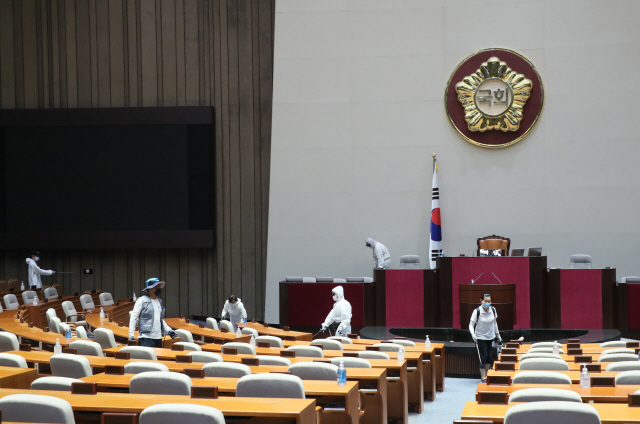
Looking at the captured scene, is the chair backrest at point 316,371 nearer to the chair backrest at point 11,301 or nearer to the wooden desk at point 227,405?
the wooden desk at point 227,405

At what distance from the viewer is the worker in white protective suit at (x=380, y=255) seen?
14594 millimetres

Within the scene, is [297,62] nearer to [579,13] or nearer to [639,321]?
[579,13]

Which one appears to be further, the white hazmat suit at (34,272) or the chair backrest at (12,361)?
the white hazmat suit at (34,272)

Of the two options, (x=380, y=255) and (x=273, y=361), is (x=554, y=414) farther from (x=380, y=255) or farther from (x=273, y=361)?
(x=380, y=255)

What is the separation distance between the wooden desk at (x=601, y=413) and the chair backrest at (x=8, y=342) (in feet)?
16.3

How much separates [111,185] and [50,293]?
141 inches

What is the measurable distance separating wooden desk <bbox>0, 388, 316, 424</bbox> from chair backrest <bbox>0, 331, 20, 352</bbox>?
9.87ft

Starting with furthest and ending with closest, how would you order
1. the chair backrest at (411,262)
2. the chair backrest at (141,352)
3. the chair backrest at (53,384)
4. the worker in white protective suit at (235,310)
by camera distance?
the chair backrest at (411,262) < the worker in white protective suit at (235,310) < the chair backrest at (141,352) < the chair backrest at (53,384)

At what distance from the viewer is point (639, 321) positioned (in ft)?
42.3

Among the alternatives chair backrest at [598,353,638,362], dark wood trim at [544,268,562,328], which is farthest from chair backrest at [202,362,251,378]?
dark wood trim at [544,268,562,328]

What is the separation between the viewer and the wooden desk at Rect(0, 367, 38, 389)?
4785 mm

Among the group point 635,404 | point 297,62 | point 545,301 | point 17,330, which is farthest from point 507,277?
point 635,404

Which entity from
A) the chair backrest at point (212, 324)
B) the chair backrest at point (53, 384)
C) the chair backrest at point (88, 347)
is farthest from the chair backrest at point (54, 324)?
the chair backrest at point (53, 384)

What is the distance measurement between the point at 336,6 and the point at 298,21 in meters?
0.95
